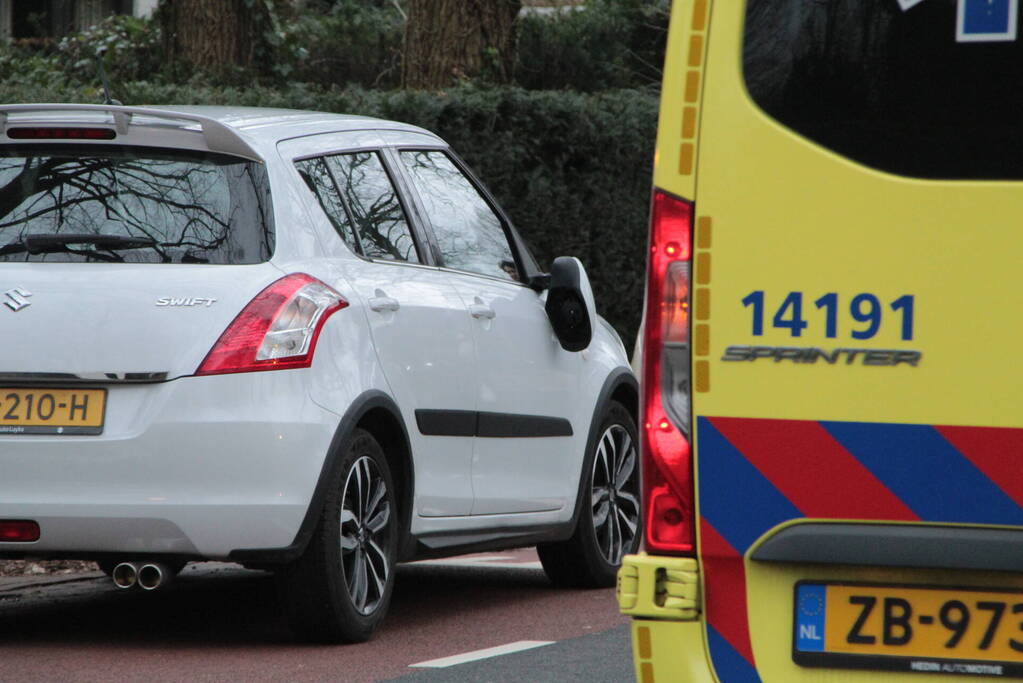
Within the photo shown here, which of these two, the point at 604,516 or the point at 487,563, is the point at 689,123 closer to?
the point at 604,516

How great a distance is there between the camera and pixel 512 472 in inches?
295

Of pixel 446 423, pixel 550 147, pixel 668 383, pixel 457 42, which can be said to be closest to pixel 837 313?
pixel 668 383

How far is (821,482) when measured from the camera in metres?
3.60

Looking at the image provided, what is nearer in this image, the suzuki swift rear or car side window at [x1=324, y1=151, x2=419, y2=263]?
the suzuki swift rear

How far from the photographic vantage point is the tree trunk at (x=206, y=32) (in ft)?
47.7

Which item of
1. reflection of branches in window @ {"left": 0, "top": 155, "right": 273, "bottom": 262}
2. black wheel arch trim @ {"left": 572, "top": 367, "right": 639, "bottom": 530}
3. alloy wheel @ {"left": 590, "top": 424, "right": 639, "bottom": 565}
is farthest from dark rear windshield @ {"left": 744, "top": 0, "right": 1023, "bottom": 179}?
alloy wheel @ {"left": 590, "top": 424, "right": 639, "bottom": 565}

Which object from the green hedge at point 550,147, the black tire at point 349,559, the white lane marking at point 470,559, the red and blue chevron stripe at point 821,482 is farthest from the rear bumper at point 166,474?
the green hedge at point 550,147

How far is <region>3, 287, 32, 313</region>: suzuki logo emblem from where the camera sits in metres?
6.09

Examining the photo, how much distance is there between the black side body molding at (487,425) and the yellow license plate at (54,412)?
50.3 inches

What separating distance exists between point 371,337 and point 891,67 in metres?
3.23

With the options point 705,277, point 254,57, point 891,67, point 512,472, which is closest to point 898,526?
point 705,277

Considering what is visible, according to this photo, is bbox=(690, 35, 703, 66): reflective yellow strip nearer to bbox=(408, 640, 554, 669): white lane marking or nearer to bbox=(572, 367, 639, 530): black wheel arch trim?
bbox=(408, 640, 554, 669): white lane marking

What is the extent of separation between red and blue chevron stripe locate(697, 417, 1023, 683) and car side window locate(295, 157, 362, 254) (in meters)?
3.21

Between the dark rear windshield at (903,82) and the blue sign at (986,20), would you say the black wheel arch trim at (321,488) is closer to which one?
the dark rear windshield at (903,82)
